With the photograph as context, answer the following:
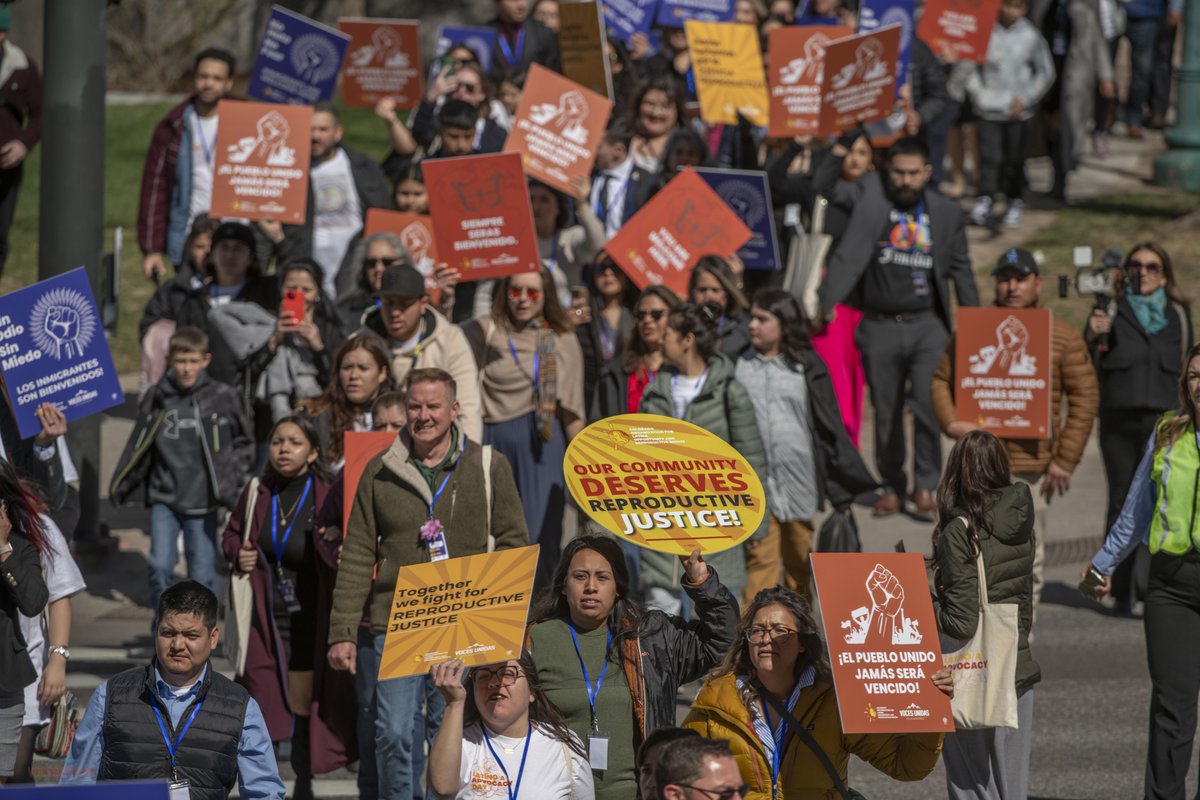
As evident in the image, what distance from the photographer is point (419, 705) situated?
8102mm

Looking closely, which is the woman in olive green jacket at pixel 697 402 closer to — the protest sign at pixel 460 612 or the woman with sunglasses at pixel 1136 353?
the woman with sunglasses at pixel 1136 353

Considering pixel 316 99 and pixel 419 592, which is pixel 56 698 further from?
pixel 316 99

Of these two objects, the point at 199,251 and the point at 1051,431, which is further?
the point at 199,251

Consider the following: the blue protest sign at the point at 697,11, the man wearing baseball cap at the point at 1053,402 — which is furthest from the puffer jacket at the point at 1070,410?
the blue protest sign at the point at 697,11

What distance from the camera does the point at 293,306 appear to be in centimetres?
1070

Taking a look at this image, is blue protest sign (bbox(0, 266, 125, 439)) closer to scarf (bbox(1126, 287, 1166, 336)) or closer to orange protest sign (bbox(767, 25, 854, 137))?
scarf (bbox(1126, 287, 1166, 336))

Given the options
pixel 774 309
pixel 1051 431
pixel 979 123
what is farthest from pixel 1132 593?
pixel 979 123

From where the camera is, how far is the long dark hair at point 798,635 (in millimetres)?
6328

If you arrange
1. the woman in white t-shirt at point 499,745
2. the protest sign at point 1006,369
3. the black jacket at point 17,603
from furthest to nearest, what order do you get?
the protest sign at point 1006,369
the black jacket at point 17,603
the woman in white t-shirt at point 499,745

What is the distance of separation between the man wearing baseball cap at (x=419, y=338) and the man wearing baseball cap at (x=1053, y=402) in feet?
8.72

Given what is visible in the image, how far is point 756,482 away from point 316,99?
25.9ft

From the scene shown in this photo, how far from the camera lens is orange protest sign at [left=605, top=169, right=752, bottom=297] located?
11805mm

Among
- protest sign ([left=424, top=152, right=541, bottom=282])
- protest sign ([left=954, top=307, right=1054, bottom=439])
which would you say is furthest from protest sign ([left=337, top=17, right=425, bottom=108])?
protest sign ([left=954, top=307, right=1054, bottom=439])

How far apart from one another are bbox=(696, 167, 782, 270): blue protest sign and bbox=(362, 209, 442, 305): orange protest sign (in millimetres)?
1762
